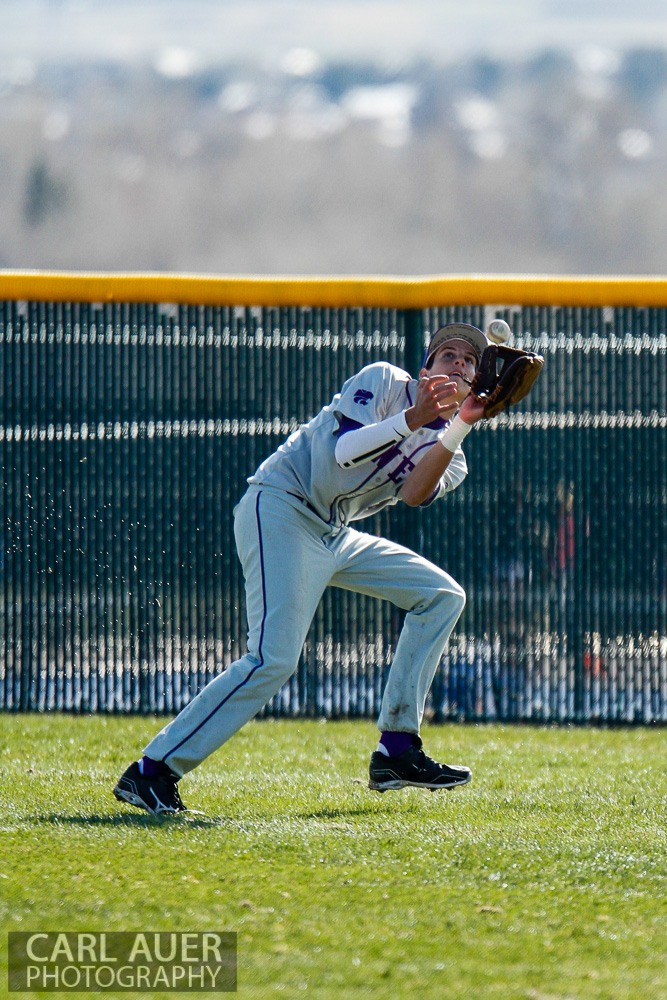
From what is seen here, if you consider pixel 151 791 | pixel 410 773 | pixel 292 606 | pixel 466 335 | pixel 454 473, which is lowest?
pixel 410 773

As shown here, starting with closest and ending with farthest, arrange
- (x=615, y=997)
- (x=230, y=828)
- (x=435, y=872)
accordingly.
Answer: (x=615, y=997)
(x=435, y=872)
(x=230, y=828)

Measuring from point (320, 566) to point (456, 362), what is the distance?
0.90 m

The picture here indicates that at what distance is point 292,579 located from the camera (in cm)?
405

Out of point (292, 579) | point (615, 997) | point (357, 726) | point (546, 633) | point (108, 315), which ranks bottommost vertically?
point (357, 726)

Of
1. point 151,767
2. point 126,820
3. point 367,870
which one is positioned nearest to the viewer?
point 367,870

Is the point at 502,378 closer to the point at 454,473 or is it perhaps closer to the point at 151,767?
the point at 454,473

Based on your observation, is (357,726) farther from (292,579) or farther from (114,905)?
Answer: (114,905)

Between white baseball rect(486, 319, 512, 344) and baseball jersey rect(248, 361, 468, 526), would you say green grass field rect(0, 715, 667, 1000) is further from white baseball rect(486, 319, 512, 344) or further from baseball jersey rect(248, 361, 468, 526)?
white baseball rect(486, 319, 512, 344)

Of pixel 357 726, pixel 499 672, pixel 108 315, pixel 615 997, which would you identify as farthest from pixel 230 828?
pixel 108 315

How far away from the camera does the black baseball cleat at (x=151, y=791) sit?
153 inches

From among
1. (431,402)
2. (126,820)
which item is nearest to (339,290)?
(431,402)

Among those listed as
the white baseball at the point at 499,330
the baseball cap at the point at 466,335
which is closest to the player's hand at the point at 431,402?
the white baseball at the point at 499,330

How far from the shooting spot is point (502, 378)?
3.92m

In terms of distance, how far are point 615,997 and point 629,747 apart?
3256 millimetres
